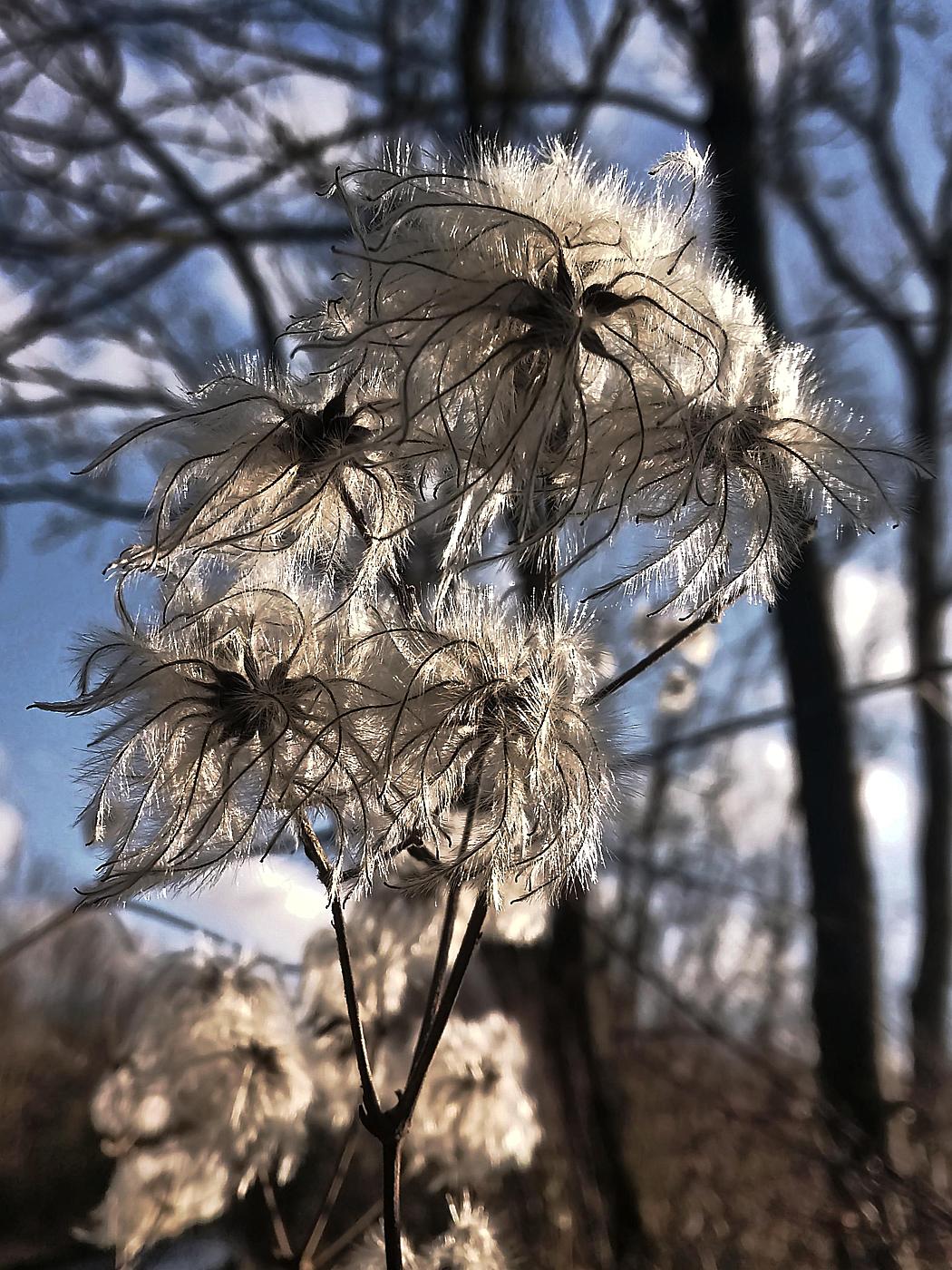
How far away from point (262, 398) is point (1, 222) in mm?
697

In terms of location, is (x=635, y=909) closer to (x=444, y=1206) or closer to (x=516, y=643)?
(x=444, y=1206)

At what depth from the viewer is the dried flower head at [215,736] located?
13.7 inches

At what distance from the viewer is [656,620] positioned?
99 cm

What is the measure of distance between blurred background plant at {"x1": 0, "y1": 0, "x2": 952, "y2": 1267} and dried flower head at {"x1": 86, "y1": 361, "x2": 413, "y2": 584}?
47 cm

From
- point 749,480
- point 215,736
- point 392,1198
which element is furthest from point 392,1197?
point 749,480

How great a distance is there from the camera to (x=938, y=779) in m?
0.95

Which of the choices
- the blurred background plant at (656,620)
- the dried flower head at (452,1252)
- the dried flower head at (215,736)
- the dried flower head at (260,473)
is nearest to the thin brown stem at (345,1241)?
the dried flower head at (452,1252)

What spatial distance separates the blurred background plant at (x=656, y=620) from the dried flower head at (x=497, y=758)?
49 centimetres

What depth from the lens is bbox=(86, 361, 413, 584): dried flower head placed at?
0.33 metres

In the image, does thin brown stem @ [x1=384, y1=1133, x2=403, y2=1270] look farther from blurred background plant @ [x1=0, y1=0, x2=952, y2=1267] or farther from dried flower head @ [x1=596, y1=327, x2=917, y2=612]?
blurred background plant @ [x1=0, y1=0, x2=952, y2=1267]

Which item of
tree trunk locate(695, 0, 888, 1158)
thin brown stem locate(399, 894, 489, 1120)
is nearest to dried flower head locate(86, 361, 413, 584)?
thin brown stem locate(399, 894, 489, 1120)

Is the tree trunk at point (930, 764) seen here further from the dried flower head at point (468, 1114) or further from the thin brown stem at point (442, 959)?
the thin brown stem at point (442, 959)

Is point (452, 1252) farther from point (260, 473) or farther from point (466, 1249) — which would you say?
point (260, 473)

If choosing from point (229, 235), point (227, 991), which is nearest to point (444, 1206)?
point (227, 991)
